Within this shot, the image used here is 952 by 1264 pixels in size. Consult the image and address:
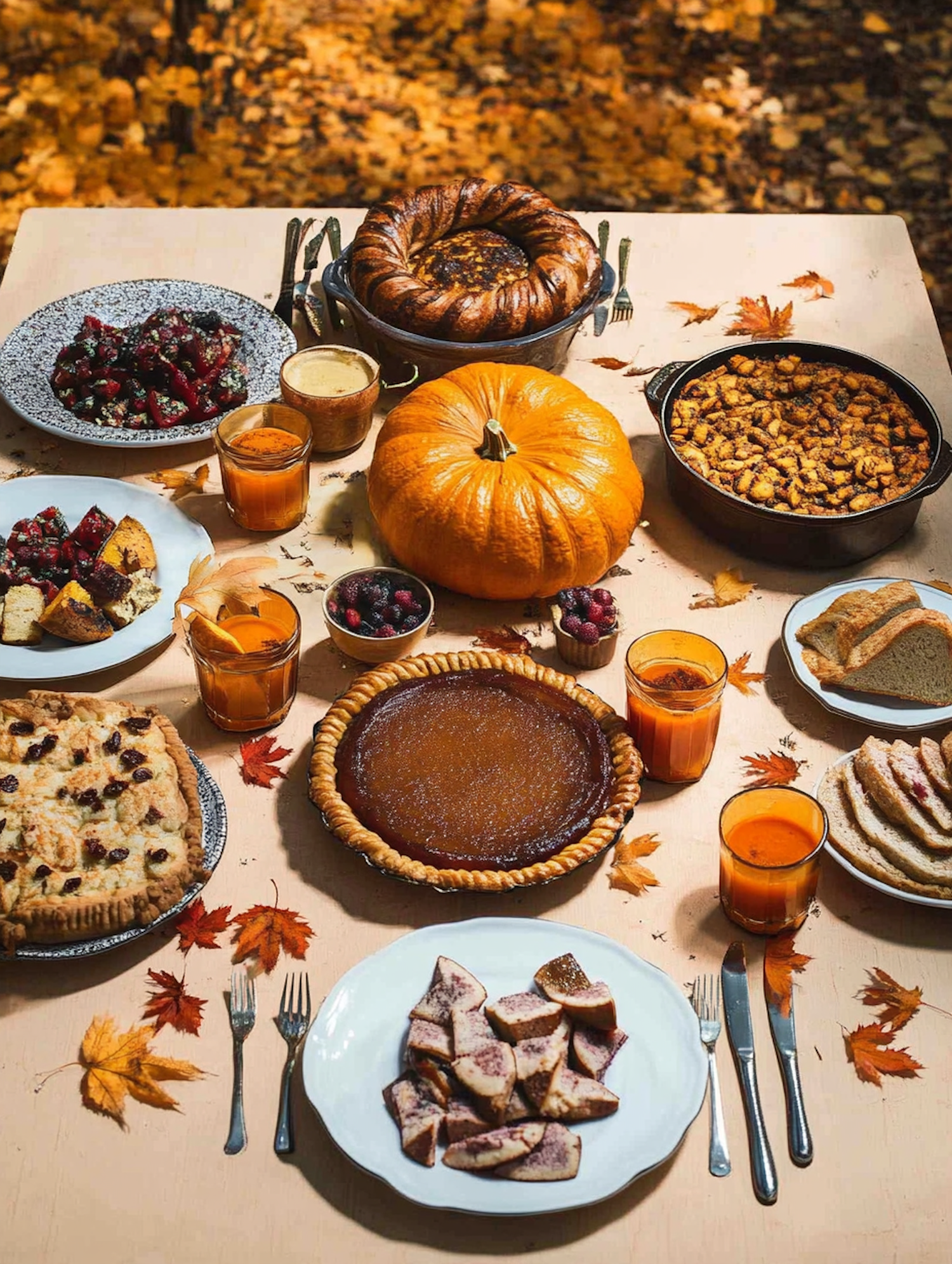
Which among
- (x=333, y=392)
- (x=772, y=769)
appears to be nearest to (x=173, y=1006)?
(x=772, y=769)

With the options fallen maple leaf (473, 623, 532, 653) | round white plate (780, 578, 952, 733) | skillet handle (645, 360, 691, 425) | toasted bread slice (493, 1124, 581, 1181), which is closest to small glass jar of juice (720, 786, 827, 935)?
round white plate (780, 578, 952, 733)

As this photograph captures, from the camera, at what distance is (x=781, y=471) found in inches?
129

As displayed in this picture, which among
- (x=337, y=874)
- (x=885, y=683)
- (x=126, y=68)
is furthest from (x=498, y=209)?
(x=126, y=68)

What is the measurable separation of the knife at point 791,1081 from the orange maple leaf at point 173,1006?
3.35 feet

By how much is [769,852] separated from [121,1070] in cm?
123

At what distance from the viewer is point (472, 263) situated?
3701 millimetres

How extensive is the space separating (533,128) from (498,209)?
11.3ft

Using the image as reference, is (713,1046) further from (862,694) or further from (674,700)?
(862,694)

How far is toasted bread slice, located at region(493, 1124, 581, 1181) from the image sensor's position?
2.05 meters

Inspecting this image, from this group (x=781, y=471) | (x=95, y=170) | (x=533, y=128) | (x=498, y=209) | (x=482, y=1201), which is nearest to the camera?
(x=482, y=1201)

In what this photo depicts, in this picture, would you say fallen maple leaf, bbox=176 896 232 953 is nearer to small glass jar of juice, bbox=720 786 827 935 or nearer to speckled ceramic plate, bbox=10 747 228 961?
speckled ceramic plate, bbox=10 747 228 961

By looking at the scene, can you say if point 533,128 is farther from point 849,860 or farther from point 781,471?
point 849,860

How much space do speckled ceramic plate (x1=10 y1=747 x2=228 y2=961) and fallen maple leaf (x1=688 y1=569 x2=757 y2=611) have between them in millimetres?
1245

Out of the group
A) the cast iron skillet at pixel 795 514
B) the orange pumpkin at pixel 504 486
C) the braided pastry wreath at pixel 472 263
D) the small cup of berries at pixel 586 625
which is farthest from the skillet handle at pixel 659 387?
the small cup of berries at pixel 586 625
